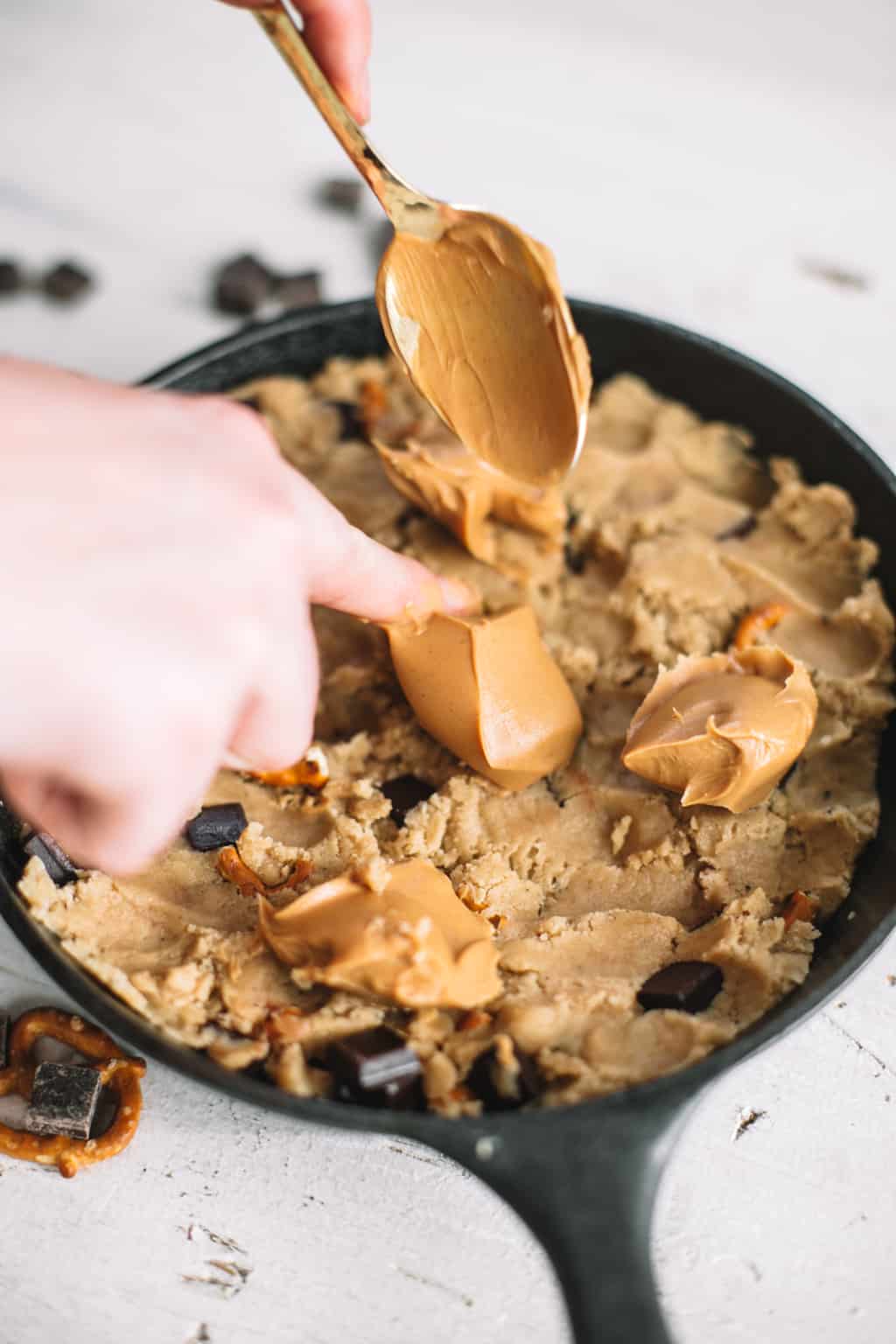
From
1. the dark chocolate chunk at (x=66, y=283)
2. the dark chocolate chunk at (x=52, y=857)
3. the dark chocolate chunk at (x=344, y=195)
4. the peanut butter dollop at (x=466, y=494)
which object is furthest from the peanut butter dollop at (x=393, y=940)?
the dark chocolate chunk at (x=344, y=195)

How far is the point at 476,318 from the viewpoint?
1646 mm

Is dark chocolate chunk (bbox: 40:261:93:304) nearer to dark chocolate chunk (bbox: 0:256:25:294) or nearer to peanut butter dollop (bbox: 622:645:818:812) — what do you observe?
dark chocolate chunk (bbox: 0:256:25:294)

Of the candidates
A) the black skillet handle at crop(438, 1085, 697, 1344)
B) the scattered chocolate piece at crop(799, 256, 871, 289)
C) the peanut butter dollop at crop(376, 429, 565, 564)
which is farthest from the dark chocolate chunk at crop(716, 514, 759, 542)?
the black skillet handle at crop(438, 1085, 697, 1344)

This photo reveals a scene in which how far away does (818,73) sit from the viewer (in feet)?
9.09

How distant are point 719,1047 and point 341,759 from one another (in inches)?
24.2

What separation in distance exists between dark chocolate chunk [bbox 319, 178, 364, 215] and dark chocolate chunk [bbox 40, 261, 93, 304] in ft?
1.70

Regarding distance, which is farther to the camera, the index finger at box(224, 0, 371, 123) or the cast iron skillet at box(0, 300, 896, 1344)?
the index finger at box(224, 0, 371, 123)

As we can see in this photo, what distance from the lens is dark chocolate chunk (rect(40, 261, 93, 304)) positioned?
236cm

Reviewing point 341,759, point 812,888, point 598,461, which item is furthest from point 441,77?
point 812,888

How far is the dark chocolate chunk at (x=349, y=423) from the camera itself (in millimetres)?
2023

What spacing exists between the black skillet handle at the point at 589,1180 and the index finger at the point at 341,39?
1.26m

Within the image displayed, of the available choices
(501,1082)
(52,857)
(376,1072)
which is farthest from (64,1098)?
(501,1082)

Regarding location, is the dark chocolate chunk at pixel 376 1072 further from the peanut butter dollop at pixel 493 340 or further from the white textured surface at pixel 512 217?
the peanut butter dollop at pixel 493 340

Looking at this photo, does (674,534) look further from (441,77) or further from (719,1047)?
(441,77)
